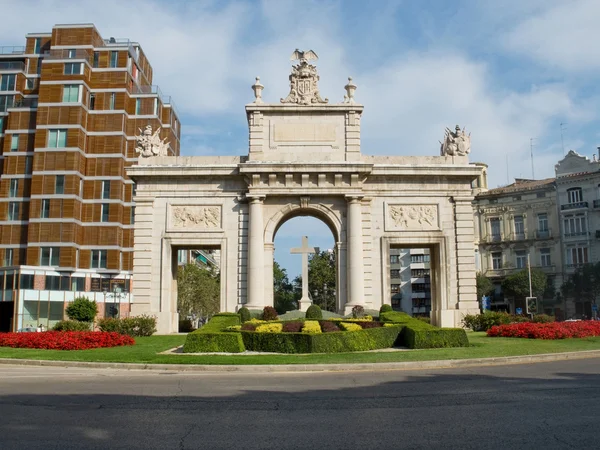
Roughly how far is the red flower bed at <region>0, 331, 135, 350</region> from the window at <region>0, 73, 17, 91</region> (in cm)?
5503

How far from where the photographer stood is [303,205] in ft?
124

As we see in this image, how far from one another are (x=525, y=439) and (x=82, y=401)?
8251 mm

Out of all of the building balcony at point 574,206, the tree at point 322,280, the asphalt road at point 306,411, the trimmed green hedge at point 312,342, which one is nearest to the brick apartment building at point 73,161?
the tree at point 322,280

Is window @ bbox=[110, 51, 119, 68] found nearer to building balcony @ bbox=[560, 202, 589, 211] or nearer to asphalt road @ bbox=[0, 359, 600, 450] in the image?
building balcony @ bbox=[560, 202, 589, 211]

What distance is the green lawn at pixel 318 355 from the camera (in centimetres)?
1945

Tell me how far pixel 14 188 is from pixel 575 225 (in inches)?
2446

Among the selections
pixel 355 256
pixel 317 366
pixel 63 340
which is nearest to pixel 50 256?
pixel 355 256

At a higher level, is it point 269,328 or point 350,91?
point 350,91

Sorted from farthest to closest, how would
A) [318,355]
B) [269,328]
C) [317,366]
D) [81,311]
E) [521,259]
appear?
[521,259] → [81,311] → [269,328] → [318,355] → [317,366]

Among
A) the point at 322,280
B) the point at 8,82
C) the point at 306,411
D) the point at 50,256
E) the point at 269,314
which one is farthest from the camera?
the point at 322,280

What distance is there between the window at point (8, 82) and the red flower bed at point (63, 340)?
55.0 metres

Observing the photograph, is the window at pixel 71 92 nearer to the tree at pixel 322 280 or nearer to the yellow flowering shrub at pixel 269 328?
the tree at pixel 322 280

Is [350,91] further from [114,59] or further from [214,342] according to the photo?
[114,59]

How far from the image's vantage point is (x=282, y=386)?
565 inches
